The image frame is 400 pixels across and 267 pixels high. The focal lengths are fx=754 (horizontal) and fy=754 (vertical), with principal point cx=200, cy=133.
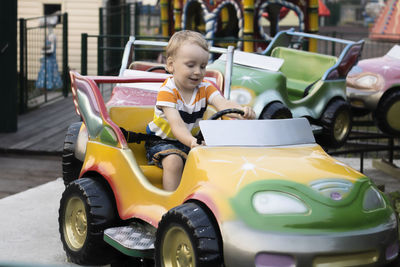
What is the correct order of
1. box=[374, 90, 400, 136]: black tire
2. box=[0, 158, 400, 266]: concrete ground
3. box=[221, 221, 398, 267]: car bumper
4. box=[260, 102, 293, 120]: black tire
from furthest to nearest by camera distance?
box=[374, 90, 400, 136]: black tire, box=[260, 102, 293, 120]: black tire, box=[0, 158, 400, 266]: concrete ground, box=[221, 221, 398, 267]: car bumper

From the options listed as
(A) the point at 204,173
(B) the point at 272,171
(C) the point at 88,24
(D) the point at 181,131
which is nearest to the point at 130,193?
(D) the point at 181,131

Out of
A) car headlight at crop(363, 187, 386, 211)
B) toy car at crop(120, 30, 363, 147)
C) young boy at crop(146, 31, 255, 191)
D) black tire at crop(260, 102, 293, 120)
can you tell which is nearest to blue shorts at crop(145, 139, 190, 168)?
young boy at crop(146, 31, 255, 191)

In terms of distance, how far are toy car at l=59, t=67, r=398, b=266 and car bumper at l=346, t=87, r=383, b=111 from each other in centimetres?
398

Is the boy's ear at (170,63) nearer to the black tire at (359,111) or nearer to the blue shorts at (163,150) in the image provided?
the blue shorts at (163,150)

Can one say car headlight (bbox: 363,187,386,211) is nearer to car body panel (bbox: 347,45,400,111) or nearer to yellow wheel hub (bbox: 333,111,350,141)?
yellow wheel hub (bbox: 333,111,350,141)

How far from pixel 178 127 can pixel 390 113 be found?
13.6ft

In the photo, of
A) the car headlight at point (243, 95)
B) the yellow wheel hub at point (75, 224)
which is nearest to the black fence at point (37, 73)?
the car headlight at point (243, 95)

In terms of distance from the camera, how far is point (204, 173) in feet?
10.9

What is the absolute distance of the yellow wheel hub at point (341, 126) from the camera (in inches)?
285

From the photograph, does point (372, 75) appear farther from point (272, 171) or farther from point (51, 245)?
point (272, 171)

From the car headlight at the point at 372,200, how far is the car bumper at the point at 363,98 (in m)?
4.23

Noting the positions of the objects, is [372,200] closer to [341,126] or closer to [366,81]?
[341,126]

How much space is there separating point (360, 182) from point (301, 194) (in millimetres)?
342

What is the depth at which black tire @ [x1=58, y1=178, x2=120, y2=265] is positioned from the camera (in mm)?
3908
